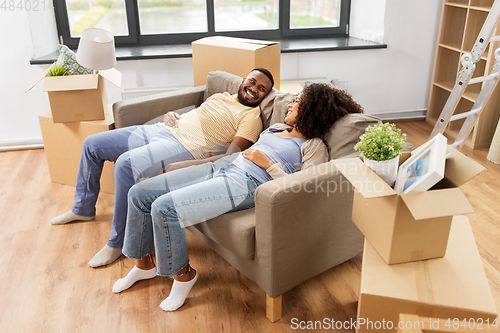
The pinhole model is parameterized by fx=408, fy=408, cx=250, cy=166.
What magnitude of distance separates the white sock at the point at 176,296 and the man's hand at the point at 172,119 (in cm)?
83

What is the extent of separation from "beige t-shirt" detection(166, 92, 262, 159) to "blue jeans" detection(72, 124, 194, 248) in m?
0.06

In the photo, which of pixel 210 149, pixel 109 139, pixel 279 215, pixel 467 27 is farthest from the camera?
pixel 467 27

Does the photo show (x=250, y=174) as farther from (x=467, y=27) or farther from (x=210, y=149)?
(x=467, y=27)

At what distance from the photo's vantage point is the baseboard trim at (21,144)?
3297mm

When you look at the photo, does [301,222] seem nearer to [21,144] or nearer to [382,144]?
[382,144]

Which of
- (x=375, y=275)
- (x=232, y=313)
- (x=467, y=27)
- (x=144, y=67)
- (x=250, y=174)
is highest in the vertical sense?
(x=467, y=27)

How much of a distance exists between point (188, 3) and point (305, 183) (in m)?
2.62

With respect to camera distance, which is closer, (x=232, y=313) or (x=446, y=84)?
(x=232, y=313)

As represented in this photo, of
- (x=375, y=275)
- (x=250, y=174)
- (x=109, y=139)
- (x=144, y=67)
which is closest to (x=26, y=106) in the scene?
(x=144, y=67)

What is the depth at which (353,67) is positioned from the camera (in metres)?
3.56

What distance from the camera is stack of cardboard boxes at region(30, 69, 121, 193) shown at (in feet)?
7.96

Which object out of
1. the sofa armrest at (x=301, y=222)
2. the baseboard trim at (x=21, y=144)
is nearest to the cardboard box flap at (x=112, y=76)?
the baseboard trim at (x=21, y=144)

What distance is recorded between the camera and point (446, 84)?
353cm

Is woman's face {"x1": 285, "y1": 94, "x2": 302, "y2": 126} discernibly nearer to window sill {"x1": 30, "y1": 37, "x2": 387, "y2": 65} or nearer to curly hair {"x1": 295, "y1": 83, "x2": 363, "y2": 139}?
curly hair {"x1": 295, "y1": 83, "x2": 363, "y2": 139}
